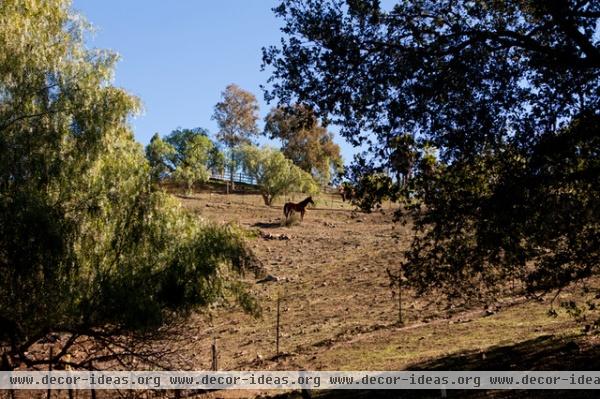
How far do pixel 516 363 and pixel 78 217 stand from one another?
9006 millimetres

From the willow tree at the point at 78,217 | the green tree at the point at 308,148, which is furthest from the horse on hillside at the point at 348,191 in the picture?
the green tree at the point at 308,148

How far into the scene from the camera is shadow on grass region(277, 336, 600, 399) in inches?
407

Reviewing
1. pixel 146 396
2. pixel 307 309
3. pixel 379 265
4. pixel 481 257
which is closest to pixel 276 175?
pixel 379 265

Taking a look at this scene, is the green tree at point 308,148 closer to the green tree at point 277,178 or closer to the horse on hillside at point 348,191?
the green tree at point 277,178

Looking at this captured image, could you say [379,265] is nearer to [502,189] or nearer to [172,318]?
[172,318]

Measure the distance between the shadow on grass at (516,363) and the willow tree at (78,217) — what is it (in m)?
3.47

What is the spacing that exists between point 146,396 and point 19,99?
752cm

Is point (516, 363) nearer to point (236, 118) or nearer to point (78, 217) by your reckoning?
point (78, 217)

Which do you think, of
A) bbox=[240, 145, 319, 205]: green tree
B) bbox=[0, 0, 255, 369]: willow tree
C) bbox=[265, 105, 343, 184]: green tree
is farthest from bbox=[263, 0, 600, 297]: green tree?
bbox=[265, 105, 343, 184]: green tree

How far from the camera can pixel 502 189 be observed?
27.2ft

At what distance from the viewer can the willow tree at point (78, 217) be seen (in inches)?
409

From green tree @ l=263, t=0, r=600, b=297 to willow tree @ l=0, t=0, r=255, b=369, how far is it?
12.4 feet

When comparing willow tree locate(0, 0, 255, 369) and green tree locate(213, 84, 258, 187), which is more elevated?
green tree locate(213, 84, 258, 187)

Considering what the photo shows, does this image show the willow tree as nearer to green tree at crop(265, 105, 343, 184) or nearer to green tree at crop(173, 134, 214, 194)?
green tree at crop(173, 134, 214, 194)
